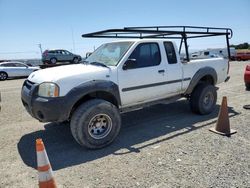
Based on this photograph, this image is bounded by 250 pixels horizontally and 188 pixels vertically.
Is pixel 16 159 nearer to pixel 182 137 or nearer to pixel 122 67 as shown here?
pixel 122 67

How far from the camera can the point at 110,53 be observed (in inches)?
214

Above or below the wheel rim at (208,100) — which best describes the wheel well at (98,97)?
above

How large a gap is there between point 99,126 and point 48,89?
3.83ft

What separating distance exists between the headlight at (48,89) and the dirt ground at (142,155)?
1059mm

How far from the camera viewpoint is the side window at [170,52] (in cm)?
576

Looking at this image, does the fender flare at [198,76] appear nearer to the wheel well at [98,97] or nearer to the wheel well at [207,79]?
the wheel well at [207,79]

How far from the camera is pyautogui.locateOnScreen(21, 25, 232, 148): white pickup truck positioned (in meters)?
4.30

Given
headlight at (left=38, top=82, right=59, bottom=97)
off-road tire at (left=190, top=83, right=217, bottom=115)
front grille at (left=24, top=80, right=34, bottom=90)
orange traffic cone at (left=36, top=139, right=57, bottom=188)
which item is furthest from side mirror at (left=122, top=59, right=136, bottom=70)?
orange traffic cone at (left=36, top=139, right=57, bottom=188)

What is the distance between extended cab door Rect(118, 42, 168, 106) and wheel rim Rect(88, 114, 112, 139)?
0.58m

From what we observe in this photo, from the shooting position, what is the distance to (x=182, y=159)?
13.1 feet

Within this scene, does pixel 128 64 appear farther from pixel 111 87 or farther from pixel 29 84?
pixel 29 84

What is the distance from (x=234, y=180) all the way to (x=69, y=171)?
92.9 inches

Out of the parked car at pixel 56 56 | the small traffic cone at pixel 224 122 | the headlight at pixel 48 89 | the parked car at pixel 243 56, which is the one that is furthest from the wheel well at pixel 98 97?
the parked car at pixel 243 56

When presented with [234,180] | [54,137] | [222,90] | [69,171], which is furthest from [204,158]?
[222,90]
